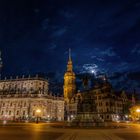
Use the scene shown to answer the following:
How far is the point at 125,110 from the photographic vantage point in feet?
364

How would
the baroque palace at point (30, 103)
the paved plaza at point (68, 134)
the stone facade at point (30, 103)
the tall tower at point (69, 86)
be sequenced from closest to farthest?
1. the paved plaza at point (68, 134)
2. the baroque palace at point (30, 103)
3. the stone facade at point (30, 103)
4. the tall tower at point (69, 86)

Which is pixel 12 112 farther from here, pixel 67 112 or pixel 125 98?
pixel 125 98

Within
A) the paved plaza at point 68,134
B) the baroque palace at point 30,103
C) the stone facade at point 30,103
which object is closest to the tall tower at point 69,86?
the baroque palace at point 30,103

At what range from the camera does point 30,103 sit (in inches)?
4779

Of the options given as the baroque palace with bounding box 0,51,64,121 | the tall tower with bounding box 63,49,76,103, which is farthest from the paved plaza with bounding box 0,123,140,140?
the tall tower with bounding box 63,49,76,103

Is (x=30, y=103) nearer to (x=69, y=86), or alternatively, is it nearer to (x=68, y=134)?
(x=69, y=86)

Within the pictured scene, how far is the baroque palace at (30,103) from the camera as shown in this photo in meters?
120

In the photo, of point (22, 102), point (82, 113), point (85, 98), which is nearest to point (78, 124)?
point (82, 113)

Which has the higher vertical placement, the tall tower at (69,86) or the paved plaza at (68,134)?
the tall tower at (69,86)

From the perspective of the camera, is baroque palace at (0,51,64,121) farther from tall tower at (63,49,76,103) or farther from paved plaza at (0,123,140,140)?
paved plaza at (0,123,140,140)

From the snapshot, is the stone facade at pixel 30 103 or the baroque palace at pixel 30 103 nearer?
the baroque palace at pixel 30 103

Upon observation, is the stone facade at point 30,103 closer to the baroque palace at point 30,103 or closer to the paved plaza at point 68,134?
the baroque palace at point 30,103

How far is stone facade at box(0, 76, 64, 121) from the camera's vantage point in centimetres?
12050

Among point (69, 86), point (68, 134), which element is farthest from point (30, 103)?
point (68, 134)
